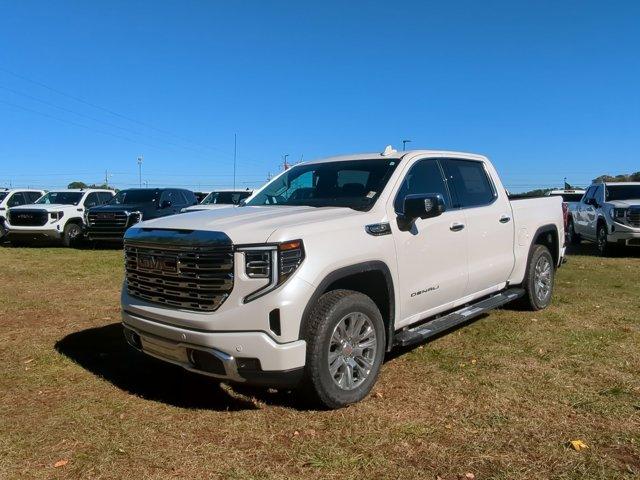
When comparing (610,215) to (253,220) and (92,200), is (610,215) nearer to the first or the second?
(253,220)

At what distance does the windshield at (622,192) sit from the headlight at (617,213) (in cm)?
100

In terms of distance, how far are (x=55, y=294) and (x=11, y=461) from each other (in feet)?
18.3

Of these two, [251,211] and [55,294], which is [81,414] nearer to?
[251,211]

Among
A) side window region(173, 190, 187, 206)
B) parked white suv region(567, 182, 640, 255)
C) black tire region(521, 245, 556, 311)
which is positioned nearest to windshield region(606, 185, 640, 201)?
parked white suv region(567, 182, 640, 255)

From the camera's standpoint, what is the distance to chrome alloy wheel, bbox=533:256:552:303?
6773mm

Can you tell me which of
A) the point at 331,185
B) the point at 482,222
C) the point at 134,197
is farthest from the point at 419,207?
the point at 134,197

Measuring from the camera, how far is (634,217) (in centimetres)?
1259

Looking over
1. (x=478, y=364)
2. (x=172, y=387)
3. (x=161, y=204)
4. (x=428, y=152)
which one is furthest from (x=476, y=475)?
(x=161, y=204)

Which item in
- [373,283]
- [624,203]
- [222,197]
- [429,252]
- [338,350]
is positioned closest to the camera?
[338,350]

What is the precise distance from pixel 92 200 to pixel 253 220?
50.7 ft

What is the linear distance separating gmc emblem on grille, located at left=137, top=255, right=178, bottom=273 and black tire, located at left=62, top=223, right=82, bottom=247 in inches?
532

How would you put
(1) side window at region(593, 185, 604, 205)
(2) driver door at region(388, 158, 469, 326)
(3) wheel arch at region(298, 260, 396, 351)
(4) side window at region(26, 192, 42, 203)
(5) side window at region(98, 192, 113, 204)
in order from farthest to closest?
(4) side window at region(26, 192, 42, 203), (5) side window at region(98, 192, 113, 204), (1) side window at region(593, 185, 604, 205), (2) driver door at region(388, 158, 469, 326), (3) wheel arch at region(298, 260, 396, 351)

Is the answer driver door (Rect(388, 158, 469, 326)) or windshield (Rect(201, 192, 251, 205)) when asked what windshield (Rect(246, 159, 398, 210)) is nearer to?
driver door (Rect(388, 158, 469, 326))

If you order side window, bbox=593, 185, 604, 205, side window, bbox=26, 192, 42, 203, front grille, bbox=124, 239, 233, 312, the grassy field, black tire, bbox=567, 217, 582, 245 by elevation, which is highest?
side window, bbox=26, 192, 42, 203
